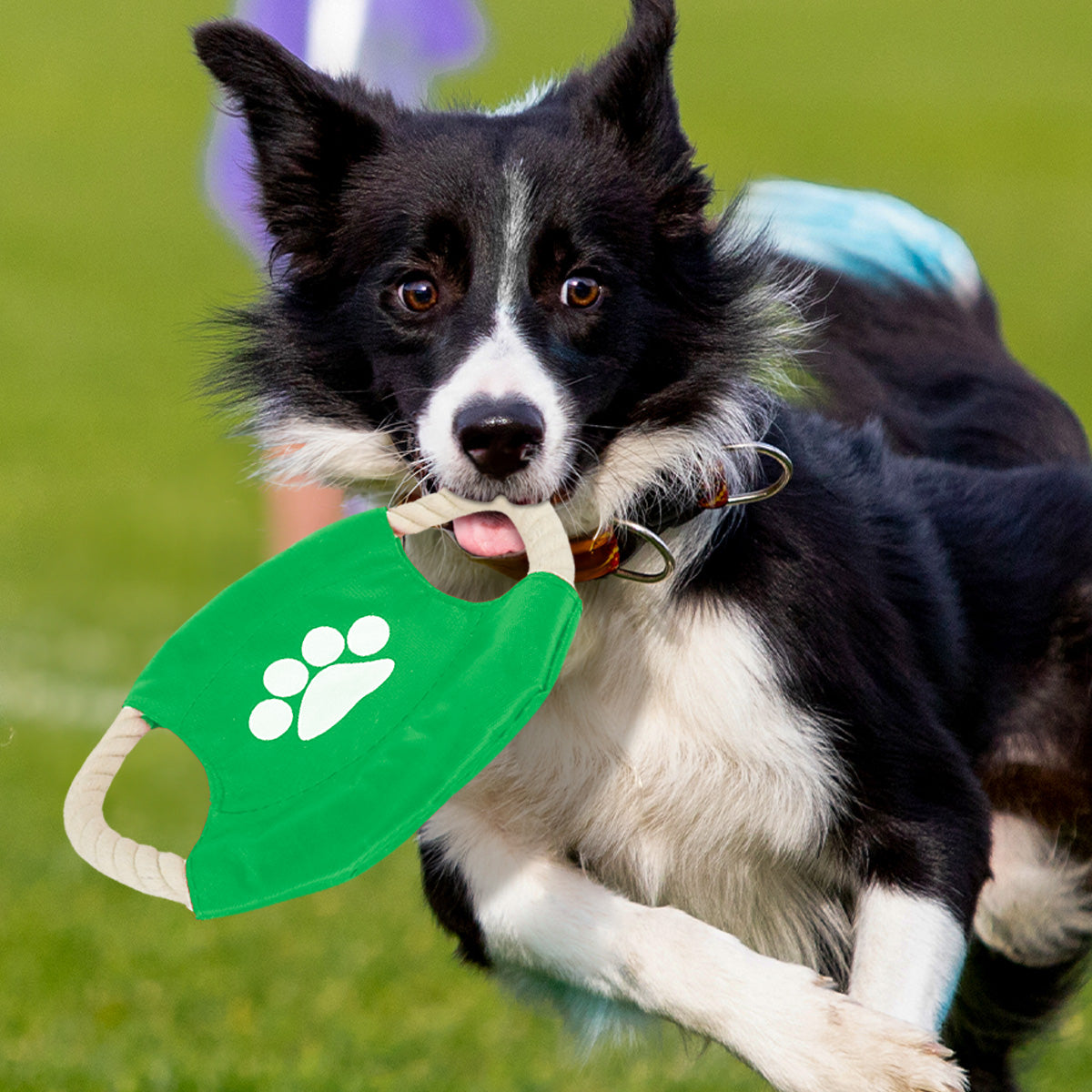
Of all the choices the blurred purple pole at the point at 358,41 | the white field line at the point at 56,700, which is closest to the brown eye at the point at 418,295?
the blurred purple pole at the point at 358,41

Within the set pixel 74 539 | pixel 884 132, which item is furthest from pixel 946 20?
pixel 74 539

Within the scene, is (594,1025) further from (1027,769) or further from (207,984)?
(207,984)

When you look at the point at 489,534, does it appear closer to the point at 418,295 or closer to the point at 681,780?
the point at 418,295

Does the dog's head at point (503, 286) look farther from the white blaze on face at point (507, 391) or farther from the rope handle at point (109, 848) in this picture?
the rope handle at point (109, 848)

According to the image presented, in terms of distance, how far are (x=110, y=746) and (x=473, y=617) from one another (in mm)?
652

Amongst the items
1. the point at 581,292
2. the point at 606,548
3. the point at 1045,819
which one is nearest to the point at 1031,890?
the point at 1045,819

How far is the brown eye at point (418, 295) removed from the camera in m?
3.36

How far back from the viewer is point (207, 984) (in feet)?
18.3

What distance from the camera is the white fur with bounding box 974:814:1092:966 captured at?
409cm

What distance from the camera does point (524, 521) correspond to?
3.17 meters

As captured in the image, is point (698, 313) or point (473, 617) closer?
point (473, 617)

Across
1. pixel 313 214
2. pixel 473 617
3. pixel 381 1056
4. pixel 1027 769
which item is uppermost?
pixel 313 214

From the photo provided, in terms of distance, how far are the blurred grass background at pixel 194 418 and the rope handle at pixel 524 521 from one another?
666mm

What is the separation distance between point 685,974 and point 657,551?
0.78m
